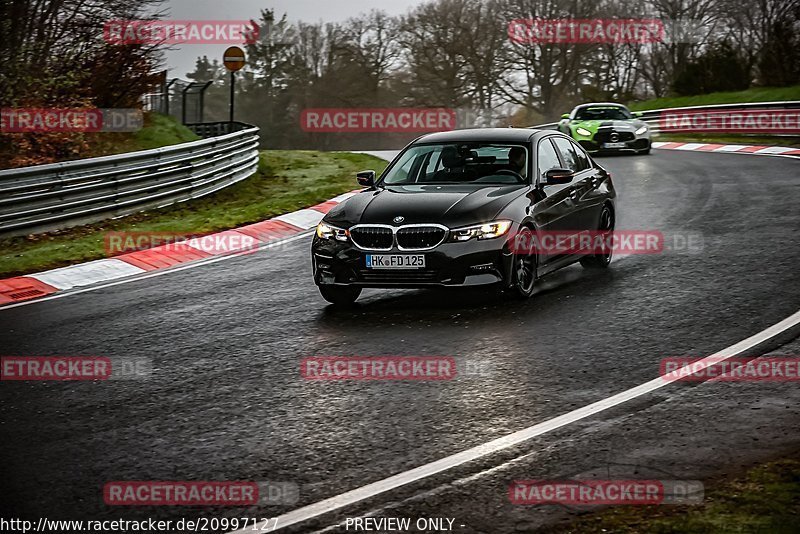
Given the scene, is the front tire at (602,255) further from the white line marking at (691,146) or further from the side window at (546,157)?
the white line marking at (691,146)

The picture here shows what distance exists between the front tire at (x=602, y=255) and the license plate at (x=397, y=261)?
2.98 m

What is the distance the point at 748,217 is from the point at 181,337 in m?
8.88

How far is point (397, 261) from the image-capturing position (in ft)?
30.7

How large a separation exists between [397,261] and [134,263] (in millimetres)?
5146

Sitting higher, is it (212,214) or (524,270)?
(524,270)

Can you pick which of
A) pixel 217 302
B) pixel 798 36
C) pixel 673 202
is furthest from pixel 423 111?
pixel 217 302

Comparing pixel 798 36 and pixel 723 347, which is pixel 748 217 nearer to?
pixel 723 347

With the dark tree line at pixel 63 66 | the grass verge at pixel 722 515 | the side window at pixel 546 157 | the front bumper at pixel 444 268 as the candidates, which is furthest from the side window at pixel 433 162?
the dark tree line at pixel 63 66

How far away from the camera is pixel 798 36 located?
39406 mm

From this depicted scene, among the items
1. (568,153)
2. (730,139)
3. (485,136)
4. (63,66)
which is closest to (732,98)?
(730,139)

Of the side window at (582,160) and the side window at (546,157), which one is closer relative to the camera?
the side window at (546,157)

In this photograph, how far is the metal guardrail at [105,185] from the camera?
1481 centimetres

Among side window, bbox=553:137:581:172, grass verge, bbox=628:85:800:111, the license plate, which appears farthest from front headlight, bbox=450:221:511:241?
grass verge, bbox=628:85:800:111

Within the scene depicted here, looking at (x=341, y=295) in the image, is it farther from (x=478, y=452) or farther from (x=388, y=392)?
(x=478, y=452)
